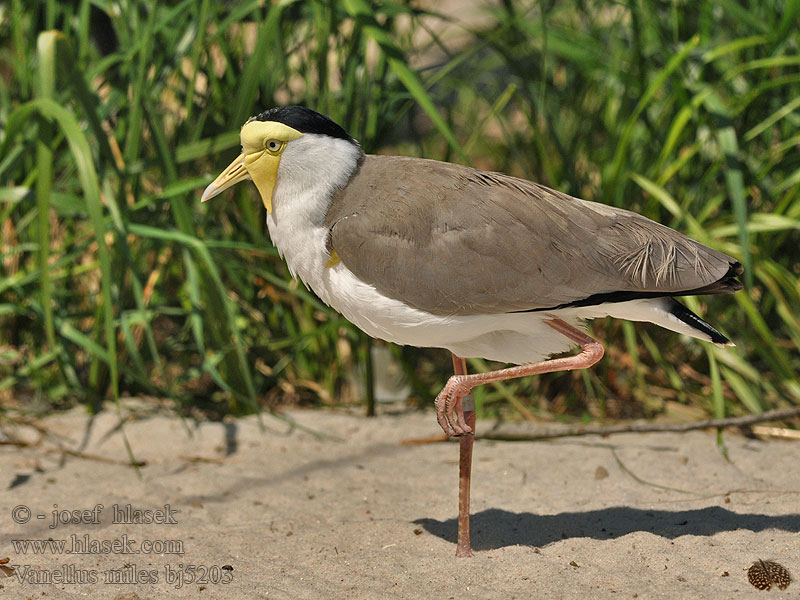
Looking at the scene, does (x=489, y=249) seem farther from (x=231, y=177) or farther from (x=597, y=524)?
(x=597, y=524)

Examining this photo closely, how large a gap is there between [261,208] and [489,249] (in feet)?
5.99

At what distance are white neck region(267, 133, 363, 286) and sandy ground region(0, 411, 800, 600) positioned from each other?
898 mm

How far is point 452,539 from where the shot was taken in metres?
2.94

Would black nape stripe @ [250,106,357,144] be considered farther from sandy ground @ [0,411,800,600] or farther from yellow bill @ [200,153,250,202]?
sandy ground @ [0,411,800,600]

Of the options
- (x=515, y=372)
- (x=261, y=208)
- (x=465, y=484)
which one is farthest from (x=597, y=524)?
(x=261, y=208)

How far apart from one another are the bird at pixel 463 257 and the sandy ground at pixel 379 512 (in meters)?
0.33

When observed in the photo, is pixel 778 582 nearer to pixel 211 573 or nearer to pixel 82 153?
pixel 211 573

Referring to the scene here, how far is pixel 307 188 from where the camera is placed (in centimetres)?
273

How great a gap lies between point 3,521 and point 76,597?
0.67m

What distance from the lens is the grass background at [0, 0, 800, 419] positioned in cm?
373

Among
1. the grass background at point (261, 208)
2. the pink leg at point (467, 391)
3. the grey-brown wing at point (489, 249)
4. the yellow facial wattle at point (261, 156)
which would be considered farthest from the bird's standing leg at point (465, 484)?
the grass background at point (261, 208)

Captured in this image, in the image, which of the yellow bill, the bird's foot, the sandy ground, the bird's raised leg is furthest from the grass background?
the bird's foot

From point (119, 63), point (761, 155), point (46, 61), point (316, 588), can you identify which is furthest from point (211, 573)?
point (761, 155)

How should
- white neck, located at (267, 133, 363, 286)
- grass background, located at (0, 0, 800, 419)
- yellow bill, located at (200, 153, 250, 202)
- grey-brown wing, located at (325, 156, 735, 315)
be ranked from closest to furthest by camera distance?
1. grey-brown wing, located at (325, 156, 735, 315)
2. white neck, located at (267, 133, 363, 286)
3. yellow bill, located at (200, 153, 250, 202)
4. grass background, located at (0, 0, 800, 419)
